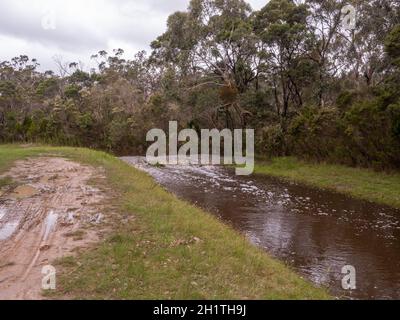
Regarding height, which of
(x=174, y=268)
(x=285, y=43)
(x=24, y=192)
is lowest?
(x=174, y=268)

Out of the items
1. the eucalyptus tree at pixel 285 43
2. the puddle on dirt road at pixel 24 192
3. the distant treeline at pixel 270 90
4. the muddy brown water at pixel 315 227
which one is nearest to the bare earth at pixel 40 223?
the puddle on dirt road at pixel 24 192

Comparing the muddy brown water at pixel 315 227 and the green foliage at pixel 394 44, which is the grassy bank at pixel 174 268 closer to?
the muddy brown water at pixel 315 227

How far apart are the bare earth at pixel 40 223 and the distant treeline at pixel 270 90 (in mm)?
13629

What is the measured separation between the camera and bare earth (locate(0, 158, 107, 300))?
7.59 metres

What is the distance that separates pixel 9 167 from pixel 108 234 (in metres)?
12.0

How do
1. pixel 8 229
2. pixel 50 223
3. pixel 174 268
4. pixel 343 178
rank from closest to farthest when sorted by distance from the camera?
pixel 174 268 → pixel 8 229 → pixel 50 223 → pixel 343 178

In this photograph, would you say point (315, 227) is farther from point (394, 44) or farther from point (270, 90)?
point (270, 90)

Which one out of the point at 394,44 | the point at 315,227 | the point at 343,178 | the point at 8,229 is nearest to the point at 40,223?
the point at 8,229

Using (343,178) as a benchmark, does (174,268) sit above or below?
below

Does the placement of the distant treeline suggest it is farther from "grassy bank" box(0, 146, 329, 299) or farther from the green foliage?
"grassy bank" box(0, 146, 329, 299)

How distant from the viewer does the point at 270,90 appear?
116 feet

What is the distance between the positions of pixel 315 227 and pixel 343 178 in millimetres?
8885
